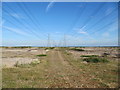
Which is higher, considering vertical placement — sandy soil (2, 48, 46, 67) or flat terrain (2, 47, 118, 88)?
flat terrain (2, 47, 118, 88)

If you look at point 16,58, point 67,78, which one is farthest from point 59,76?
point 16,58

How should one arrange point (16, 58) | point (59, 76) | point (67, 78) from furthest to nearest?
point (16, 58) < point (59, 76) < point (67, 78)

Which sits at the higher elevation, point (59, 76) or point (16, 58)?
point (59, 76)

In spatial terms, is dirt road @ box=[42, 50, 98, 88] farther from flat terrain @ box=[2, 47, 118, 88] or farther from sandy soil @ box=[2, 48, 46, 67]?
sandy soil @ box=[2, 48, 46, 67]

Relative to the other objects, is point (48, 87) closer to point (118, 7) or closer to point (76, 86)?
point (76, 86)

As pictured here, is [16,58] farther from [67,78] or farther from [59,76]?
[67,78]

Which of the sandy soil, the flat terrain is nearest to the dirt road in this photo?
the flat terrain

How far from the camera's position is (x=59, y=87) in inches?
346

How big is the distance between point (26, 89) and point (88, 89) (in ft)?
13.6

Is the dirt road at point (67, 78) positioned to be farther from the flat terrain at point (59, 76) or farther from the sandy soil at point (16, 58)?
the sandy soil at point (16, 58)

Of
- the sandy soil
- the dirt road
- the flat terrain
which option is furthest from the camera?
the sandy soil

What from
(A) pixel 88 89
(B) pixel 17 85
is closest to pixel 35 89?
(B) pixel 17 85

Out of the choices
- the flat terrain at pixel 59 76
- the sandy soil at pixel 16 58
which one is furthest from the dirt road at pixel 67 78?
the sandy soil at pixel 16 58

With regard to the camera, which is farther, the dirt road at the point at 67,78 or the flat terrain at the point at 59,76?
the dirt road at the point at 67,78
